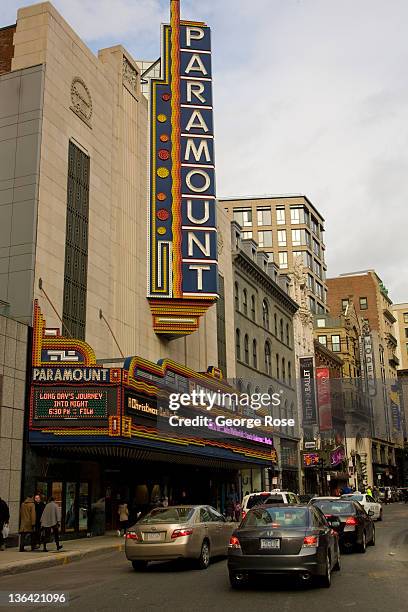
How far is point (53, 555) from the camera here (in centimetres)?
1870

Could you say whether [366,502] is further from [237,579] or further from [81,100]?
[81,100]

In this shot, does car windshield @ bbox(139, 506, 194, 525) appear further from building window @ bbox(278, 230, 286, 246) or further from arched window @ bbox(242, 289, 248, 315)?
building window @ bbox(278, 230, 286, 246)

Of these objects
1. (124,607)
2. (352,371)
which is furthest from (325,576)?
(352,371)

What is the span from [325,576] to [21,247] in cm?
1844

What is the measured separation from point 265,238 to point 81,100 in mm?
73857

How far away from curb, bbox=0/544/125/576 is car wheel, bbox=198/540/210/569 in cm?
422

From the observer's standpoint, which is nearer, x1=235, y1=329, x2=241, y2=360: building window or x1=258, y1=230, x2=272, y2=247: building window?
x1=235, y1=329, x2=241, y2=360: building window

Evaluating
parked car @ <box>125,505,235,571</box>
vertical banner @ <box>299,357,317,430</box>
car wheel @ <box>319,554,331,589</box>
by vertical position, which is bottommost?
car wheel @ <box>319,554,331,589</box>

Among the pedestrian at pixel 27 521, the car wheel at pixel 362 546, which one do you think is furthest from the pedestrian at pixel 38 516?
the car wheel at pixel 362 546

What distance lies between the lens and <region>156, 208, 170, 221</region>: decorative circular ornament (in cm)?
3416

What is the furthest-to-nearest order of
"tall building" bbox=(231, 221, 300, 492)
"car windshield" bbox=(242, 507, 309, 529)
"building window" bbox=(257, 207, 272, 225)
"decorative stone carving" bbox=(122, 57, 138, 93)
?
"building window" bbox=(257, 207, 272, 225)
"tall building" bbox=(231, 221, 300, 492)
"decorative stone carving" bbox=(122, 57, 138, 93)
"car windshield" bbox=(242, 507, 309, 529)

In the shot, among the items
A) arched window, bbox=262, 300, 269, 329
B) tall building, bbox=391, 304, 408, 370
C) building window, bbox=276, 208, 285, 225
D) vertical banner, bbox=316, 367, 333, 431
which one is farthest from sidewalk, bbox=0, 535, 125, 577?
tall building, bbox=391, 304, 408, 370

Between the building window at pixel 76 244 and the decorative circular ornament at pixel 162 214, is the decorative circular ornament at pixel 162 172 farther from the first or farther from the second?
the building window at pixel 76 244

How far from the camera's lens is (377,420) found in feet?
316
